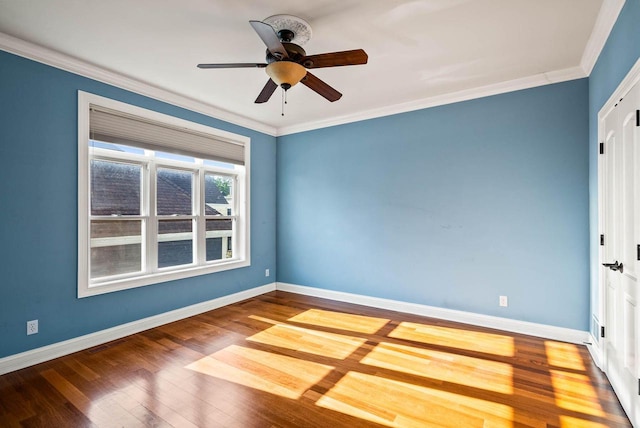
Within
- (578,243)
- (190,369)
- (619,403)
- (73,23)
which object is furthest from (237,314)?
(578,243)

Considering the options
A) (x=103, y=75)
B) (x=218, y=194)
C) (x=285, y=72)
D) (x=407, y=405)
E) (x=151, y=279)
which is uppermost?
(x=103, y=75)

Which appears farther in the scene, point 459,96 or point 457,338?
point 459,96

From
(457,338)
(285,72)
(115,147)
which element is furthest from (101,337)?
(457,338)

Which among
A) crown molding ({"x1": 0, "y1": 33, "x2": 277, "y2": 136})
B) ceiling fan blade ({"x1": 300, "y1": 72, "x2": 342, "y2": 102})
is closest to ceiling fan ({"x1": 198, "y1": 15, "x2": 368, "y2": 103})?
ceiling fan blade ({"x1": 300, "y1": 72, "x2": 342, "y2": 102})

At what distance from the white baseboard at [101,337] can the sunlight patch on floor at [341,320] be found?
1173 mm

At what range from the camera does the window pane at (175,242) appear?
12.3 ft

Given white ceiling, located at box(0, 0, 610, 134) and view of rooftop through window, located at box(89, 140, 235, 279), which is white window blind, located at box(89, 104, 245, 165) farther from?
white ceiling, located at box(0, 0, 610, 134)

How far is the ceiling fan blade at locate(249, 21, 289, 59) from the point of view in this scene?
5.98ft

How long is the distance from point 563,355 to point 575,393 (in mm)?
688

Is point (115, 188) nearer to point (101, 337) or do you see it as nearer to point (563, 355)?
point (101, 337)

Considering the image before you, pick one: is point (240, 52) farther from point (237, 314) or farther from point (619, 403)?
point (619, 403)

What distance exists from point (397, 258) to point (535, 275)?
4.89 ft

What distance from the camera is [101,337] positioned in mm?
3105

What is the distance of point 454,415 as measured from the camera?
200cm
